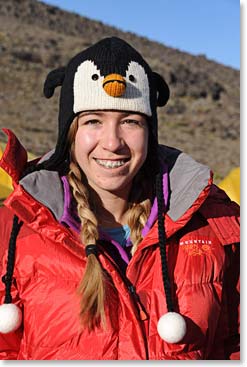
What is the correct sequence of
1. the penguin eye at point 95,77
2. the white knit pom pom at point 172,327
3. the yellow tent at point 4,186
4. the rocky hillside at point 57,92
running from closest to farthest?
the white knit pom pom at point 172,327
the penguin eye at point 95,77
the yellow tent at point 4,186
the rocky hillside at point 57,92

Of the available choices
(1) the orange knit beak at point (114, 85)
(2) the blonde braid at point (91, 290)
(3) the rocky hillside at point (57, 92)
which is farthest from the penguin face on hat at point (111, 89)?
(3) the rocky hillside at point (57, 92)

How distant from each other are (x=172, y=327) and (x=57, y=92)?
1142cm

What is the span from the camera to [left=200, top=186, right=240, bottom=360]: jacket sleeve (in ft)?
4.88

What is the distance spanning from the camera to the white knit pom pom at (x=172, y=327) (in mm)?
1336

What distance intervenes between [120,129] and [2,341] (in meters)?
0.58

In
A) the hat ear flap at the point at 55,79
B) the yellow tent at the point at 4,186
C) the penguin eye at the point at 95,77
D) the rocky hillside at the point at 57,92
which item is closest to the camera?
the penguin eye at the point at 95,77

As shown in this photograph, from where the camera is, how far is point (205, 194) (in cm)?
146

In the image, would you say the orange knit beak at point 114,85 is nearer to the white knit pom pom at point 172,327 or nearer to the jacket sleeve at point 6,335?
the jacket sleeve at point 6,335

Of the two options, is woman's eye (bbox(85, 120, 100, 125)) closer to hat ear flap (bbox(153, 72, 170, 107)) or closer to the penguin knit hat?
the penguin knit hat

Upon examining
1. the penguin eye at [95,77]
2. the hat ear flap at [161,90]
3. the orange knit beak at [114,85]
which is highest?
the hat ear flap at [161,90]

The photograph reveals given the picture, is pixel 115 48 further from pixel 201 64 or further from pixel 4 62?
pixel 201 64

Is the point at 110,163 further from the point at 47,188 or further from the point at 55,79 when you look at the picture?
the point at 55,79

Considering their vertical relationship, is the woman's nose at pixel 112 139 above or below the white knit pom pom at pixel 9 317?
above

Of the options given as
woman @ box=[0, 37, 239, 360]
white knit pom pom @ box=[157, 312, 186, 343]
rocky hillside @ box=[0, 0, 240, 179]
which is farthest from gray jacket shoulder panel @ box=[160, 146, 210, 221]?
rocky hillside @ box=[0, 0, 240, 179]
